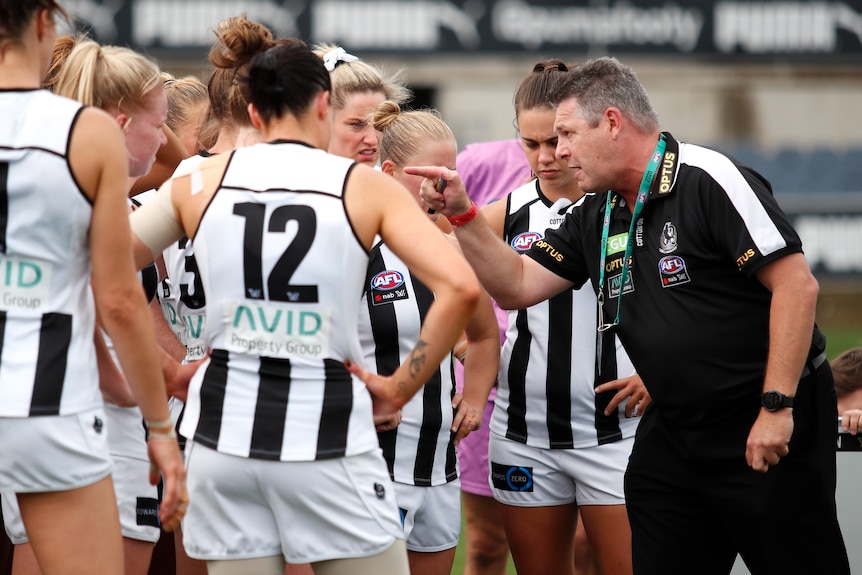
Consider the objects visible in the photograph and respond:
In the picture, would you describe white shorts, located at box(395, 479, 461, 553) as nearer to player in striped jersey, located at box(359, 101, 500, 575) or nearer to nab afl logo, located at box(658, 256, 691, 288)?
player in striped jersey, located at box(359, 101, 500, 575)

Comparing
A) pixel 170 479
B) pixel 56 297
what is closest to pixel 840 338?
pixel 170 479

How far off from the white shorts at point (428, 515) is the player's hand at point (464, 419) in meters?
0.18

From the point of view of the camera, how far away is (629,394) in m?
4.07

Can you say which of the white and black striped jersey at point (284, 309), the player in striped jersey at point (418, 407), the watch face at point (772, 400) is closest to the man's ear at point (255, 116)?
the white and black striped jersey at point (284, 309)

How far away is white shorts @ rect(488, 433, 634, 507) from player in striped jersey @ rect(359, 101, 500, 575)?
1.11 ft

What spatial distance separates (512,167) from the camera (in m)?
5.46

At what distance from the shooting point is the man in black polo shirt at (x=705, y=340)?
3.44 m

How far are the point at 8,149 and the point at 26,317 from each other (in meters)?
0.39

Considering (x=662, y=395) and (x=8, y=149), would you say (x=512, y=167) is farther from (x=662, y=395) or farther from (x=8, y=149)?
(x=8, y=149)

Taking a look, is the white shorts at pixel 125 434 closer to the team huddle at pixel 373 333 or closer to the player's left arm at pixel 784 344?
the team huddle at pixel 373 333

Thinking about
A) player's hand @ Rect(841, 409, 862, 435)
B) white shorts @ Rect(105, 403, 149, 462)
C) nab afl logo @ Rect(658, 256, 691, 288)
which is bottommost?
player's hand @ Rect(841, 409, 862, 435)

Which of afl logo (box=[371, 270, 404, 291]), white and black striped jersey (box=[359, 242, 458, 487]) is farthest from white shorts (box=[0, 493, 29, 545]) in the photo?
afl logo (box=[371, 270, 404, 291])

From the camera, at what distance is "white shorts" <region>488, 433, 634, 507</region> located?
408 centimetres

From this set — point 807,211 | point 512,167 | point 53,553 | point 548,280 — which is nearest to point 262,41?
point 548,280
